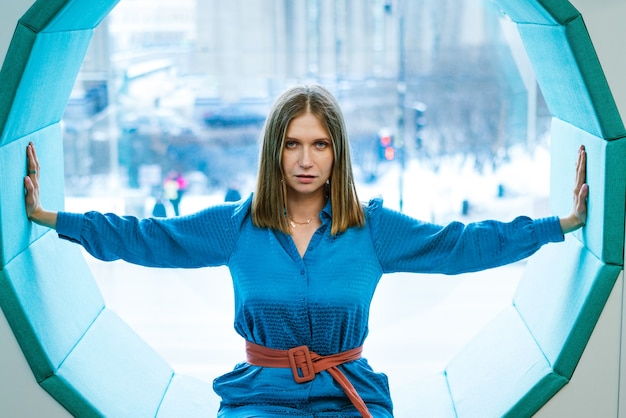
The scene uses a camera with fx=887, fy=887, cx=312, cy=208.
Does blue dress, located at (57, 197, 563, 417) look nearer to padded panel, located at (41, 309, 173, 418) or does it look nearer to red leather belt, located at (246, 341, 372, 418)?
red leather belt, located at (246, 341, 372, 418)

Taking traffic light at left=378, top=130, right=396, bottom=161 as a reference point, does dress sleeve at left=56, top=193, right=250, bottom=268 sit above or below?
above

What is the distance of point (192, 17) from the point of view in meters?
5.25

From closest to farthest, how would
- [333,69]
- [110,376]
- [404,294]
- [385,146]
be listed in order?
[110,376] → [404,294] → [333,69] → [385,146]

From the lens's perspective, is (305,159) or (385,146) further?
(385,146)

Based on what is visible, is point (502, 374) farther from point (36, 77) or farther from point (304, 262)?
point (36, 77)

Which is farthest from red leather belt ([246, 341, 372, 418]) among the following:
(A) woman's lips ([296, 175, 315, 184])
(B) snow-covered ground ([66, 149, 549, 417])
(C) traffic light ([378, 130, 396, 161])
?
(C) traffic light ([378, 130, 396, 161])

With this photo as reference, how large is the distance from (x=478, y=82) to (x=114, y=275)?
8.60 feet

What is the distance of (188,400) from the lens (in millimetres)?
2402

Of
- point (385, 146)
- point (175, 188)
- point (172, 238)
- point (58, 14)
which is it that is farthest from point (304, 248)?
point (175, 188)

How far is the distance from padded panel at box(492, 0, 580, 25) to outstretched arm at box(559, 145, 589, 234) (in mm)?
Answer: 299

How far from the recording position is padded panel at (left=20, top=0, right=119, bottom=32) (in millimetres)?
1766

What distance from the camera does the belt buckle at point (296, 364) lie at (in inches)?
73.6

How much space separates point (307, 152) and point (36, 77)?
0.60 meters

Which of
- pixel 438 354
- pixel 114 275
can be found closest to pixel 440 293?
pixel 438 354
